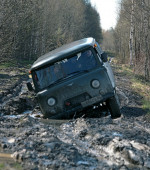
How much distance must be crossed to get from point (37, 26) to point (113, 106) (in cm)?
3336

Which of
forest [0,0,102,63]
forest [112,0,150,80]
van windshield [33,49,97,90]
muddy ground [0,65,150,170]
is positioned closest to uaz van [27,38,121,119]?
van windshield [33,49,97,90]

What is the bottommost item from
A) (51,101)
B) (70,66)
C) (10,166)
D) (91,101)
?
(10,166)

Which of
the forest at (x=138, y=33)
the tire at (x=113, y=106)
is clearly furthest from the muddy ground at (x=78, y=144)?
the forest at (x=138, y=33)

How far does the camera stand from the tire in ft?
28.9

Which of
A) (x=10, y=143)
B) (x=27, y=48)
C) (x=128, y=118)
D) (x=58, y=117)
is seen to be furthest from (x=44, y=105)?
(x=27, y=48)

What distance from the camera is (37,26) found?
40.9m

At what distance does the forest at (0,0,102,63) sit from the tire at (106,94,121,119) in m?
13.0

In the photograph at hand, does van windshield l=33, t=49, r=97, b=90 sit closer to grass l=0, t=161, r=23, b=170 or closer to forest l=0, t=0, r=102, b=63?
grass l=0, t=161, r=23, b=170

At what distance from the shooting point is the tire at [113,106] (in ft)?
28.9

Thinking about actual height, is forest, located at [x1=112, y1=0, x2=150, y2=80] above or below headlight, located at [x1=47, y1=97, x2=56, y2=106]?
above

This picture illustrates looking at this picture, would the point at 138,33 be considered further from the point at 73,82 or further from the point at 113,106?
the point at 73,82

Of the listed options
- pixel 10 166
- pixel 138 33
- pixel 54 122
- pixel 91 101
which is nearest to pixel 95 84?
pixel 91 101

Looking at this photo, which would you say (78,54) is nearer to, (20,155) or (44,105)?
(44,105)

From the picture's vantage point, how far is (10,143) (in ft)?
20.2
